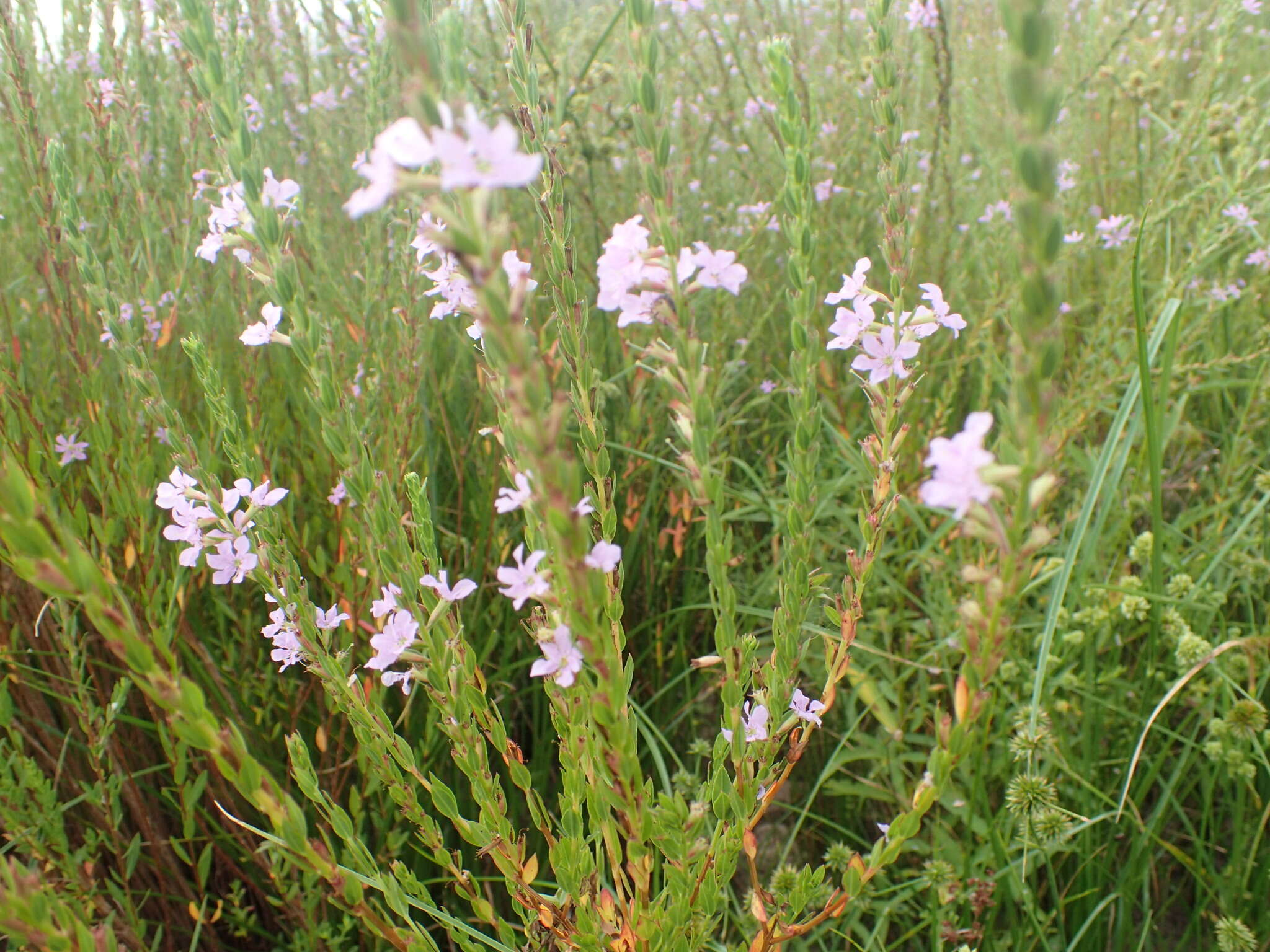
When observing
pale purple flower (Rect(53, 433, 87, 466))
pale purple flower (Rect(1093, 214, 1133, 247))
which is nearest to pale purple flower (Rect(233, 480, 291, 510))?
pale purple flower (Rect(53, 433, 87, 466))

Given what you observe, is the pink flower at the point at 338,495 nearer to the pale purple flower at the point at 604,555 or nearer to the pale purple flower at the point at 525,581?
the pale purple flower at the point at 525,581

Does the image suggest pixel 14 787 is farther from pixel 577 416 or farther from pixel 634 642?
pixel 634 642

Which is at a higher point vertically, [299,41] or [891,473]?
[299,41]

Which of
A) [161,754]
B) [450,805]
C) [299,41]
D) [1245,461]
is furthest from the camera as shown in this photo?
[299,41]

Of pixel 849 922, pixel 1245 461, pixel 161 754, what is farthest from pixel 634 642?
pixel 1245 461

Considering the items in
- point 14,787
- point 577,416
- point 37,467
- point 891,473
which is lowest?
point 14,787

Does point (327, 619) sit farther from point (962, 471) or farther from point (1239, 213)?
point (1239, 213)
